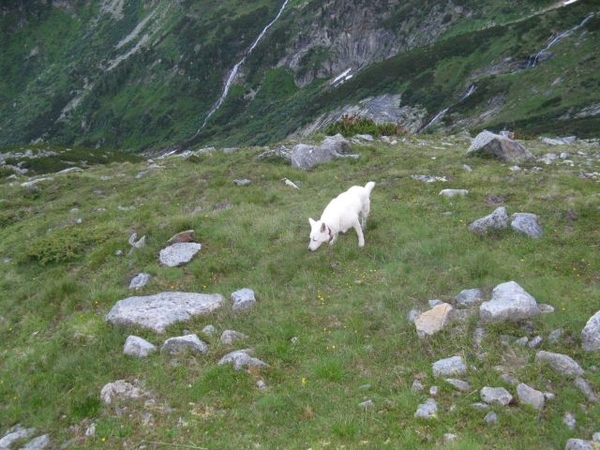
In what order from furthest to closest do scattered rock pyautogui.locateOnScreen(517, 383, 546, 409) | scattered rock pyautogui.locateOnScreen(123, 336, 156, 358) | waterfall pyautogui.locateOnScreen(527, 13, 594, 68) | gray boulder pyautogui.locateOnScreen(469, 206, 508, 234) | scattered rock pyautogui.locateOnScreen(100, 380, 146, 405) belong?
waterfall pyautogui.locateOnScreen(527, 13, 594, 68), gray boulder pyautogui.locateOnScreen(469, 206, 508, 234), scattered rock pyautogui.locateOnScreen(123, 336, 156, 358), scattered rock pyautogui.locateOnScreen(100, 380, 146, 405), scattered rock pyautogui.locateOnScreen(517, 383, 546, 409)

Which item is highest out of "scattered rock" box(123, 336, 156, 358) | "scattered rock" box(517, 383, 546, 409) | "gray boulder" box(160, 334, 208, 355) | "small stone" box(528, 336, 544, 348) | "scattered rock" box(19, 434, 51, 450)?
"scattered rock" box(19, 434, 51, 450)

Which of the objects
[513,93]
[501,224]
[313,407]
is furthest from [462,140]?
[513,93]

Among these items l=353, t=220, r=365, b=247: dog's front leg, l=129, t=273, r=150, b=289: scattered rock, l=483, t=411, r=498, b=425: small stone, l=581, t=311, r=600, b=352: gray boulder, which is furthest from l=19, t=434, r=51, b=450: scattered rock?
l=581, t=311, r=600, b=352: gray boulder

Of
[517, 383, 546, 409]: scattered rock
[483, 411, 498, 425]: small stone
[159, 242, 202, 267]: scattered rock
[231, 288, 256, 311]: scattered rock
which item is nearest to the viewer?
[483, 411, 498, 425]: small stone

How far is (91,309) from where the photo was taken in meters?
12.1

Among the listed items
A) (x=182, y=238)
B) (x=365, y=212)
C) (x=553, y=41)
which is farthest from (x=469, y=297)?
(x=553, y=41)

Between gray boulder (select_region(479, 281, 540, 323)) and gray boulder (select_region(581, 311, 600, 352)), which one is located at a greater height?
gray boulder (select_region(479, 281, 540, 323))

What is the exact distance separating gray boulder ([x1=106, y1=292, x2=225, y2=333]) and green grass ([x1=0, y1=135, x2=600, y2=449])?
0.30 metres

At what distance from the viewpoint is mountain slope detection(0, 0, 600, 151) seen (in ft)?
285

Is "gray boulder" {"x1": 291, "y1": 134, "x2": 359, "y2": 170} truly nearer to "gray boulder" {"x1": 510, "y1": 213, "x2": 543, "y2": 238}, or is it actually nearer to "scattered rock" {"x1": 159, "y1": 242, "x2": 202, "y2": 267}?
"scattered rock" {"x1": 159, "y1": 242, "x2": 202, "y2": 267}

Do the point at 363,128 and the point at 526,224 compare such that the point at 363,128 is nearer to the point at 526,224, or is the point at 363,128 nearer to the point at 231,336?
the point at 526,224

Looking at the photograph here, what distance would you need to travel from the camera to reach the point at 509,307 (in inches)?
369

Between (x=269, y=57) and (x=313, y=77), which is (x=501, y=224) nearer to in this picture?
(x=313, y=77)

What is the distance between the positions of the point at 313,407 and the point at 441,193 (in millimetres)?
9861
